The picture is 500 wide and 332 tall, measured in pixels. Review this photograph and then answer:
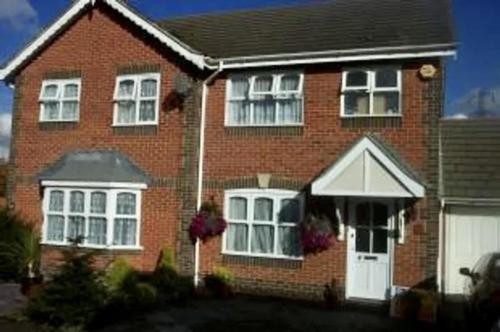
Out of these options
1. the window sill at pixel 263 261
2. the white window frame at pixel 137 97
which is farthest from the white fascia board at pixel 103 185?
the window sill at pixel 263 261

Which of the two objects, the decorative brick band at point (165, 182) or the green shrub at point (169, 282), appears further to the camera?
the decorative brick band at point (165, 182)

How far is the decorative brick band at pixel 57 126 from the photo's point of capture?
2094 centimetres

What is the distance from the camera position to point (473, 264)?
17.3 metres

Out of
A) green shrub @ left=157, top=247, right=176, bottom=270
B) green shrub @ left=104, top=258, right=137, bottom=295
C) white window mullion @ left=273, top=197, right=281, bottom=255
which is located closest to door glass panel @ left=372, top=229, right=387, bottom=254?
white window mullion @ left=273, top=197, right=281, bottom=255

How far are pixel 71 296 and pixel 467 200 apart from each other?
875 centimetres

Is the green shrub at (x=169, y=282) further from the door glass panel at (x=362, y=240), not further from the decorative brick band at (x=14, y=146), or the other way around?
the decorative brick band at (x=14, y=146)

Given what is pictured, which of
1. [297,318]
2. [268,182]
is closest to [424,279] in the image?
[297,318]

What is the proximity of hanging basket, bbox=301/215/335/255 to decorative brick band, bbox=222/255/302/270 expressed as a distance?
66 centimetres

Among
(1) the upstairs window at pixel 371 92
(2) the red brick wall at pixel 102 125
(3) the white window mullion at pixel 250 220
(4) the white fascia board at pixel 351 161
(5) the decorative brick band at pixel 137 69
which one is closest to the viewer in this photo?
(4) the white fascia board at pixel 351 161

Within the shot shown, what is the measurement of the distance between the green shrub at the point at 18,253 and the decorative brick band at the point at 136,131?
11.8ft

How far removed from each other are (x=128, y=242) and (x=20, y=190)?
4283 millimetres

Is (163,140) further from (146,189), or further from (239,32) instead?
(239,32)

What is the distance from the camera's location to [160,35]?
63.7 ft

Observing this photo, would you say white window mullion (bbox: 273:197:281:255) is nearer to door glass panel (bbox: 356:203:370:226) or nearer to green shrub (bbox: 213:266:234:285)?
green shrub (bbox: 213:266:234:285)
